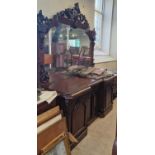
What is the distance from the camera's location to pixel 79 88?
2.62 m

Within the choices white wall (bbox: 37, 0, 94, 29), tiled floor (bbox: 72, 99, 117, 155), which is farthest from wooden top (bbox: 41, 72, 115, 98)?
white wall (bbox: 37, 0, 94, 29)

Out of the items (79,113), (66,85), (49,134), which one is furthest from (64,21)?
(49,134)

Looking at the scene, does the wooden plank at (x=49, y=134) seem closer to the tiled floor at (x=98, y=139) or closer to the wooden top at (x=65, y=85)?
the wooden top at (x=65, y=85)

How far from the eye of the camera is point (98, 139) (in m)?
2.89

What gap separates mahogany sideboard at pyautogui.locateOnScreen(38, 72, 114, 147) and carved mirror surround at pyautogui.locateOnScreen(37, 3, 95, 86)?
0.25m

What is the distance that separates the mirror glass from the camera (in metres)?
2.95

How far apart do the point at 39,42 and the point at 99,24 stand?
3267mm

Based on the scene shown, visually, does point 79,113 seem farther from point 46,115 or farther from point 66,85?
point 46,115

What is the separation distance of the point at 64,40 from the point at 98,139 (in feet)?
5.11

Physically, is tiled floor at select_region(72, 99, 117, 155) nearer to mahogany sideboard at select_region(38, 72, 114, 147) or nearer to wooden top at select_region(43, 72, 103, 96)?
mahogany sideboard at select_region(38, 72, 114, 147)
